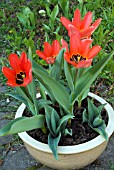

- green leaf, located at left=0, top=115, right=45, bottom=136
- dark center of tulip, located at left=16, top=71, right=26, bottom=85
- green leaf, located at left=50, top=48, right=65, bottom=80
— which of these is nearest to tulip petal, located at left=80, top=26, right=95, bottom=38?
green leaf, located at left=50, top=48, right=65, bottom=80

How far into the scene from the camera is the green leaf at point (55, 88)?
1499 millimetres

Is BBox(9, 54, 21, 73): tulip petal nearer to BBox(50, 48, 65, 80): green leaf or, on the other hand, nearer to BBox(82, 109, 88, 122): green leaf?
BBox(50, 48, 65, 80): green leaf

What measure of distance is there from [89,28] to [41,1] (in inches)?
85.5

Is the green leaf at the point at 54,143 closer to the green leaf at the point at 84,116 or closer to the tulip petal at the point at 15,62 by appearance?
the green leaf at the point at 84,116

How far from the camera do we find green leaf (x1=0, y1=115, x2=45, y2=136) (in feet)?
5.02

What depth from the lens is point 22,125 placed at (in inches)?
62.0

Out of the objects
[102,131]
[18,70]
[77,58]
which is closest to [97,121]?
[102,131]

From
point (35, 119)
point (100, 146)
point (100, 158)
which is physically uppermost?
point (35, 119)

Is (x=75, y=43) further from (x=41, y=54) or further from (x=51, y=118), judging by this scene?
(x=51, y=118)

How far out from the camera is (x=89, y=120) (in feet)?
6.07

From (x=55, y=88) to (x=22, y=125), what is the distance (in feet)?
0.74

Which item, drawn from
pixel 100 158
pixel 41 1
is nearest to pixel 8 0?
pixel 41 1

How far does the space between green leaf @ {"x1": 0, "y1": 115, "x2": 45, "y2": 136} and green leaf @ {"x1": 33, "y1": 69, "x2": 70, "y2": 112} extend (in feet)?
0.45

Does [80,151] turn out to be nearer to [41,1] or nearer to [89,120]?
[89,120]
